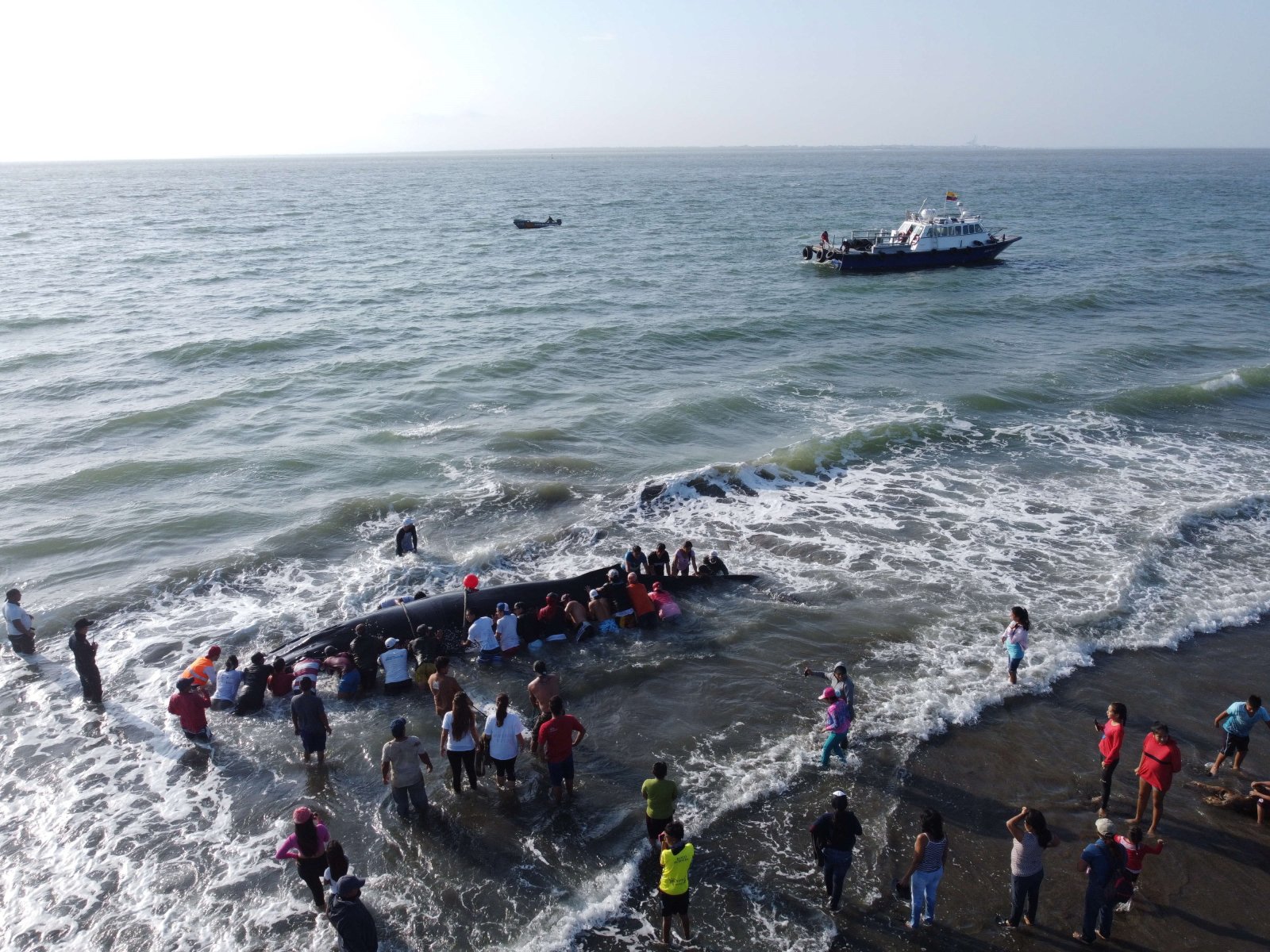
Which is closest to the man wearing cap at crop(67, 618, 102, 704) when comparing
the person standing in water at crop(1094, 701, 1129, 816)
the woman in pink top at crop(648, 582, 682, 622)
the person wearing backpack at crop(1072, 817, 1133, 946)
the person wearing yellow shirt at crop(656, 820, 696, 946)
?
the woman in pink top at crop(648, 582, 682, 622)

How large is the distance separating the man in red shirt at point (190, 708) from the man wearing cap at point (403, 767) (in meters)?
3.33

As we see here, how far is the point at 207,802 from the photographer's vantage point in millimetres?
10203

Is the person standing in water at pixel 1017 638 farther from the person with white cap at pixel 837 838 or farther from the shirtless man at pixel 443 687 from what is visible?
the shirtless man at pixel 443 687

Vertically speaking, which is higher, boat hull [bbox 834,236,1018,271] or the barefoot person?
boat hull [bbox 834,236,1018,271]

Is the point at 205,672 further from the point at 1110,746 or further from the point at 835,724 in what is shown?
the point at 1110,746

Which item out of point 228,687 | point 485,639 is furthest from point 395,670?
point 228,687

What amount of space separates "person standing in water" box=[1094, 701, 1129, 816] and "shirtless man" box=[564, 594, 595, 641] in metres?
7.38

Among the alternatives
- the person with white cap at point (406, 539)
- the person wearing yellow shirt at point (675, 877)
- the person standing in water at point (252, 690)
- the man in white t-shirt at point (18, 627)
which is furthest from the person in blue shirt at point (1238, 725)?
the man in white t-shirt at point (18, 627)

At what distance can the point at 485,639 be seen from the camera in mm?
13031

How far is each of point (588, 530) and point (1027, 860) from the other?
11472 mm

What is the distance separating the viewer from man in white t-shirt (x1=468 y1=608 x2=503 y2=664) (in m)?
13.0

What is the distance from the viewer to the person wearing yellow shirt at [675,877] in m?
7.54

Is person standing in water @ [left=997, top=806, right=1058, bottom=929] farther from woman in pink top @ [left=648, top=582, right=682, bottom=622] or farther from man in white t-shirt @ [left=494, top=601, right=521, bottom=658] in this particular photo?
man in white t-shirt @ [left=494, top=601, right=521, bottom=658]

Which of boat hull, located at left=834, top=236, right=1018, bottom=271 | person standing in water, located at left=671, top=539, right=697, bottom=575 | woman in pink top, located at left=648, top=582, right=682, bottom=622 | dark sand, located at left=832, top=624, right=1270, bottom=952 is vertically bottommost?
dark sand, located at left=832, top=624, right=1270, bottom=952
